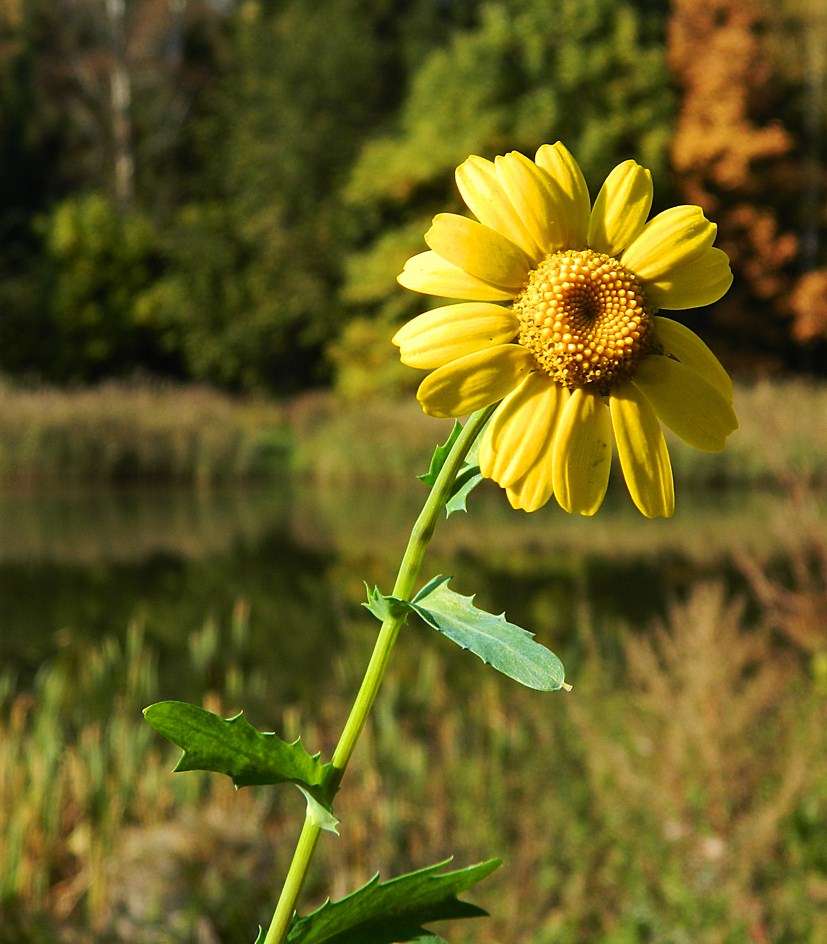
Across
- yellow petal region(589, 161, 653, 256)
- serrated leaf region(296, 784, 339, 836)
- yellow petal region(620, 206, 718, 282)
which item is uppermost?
yellow petal region(589, 161, 653, 256)

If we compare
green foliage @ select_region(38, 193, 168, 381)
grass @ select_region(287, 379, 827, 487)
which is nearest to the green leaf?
grass @ select_region(287, 379, 827, 487)

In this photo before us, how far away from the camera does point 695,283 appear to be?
452 millimetres

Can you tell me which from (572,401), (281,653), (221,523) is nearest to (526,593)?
(281,653)

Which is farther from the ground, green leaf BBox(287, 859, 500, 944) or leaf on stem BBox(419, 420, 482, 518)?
leaf on stem BBox(419, 420, 482, 518)

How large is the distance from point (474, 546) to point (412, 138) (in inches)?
452

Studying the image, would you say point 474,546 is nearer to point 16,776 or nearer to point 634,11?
point 16,776

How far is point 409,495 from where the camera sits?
37.2 feet

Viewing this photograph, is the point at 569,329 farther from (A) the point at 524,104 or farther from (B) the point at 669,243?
(A) the point at 524,104

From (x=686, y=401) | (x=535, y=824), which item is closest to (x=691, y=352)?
(x=686, y=401)

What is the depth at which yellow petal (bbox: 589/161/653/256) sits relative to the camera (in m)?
0.45

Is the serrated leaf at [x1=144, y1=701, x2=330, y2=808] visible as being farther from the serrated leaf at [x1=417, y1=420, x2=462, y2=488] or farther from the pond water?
the pond water

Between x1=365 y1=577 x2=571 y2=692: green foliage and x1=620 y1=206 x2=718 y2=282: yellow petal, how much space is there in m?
0.15

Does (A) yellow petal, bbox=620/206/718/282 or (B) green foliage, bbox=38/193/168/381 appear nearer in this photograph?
(A) yellow petal, bbox=620/206/718/282

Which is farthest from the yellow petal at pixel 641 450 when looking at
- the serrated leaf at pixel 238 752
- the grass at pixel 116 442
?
the grass at pixel 116 442
